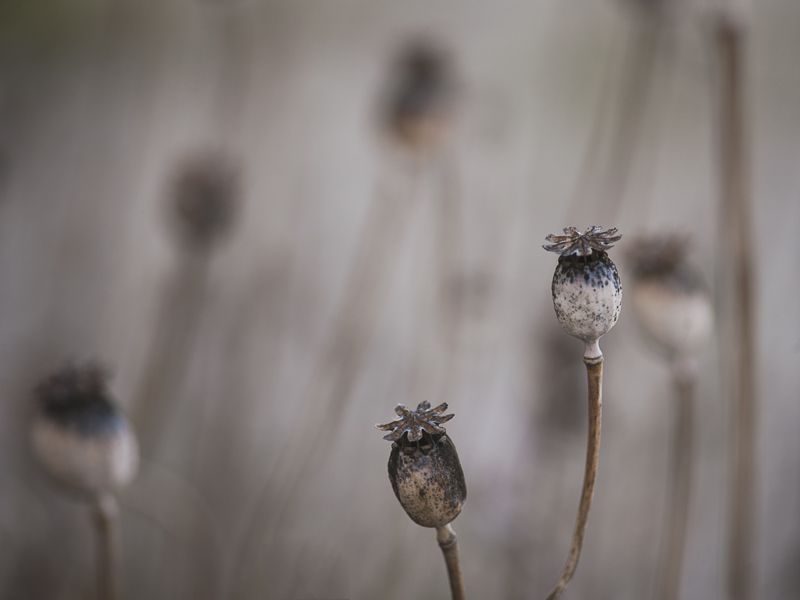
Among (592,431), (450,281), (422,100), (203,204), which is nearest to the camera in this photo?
(592,431)

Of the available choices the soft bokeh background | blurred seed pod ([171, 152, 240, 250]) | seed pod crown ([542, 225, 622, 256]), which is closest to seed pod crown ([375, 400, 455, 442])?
seed pod crown ([542, 225, 622, 256])

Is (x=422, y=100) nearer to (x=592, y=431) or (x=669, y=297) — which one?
(x=669, y=297)

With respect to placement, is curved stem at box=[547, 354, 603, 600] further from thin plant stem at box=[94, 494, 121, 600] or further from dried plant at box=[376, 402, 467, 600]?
thin plant stem at box=[94, 494, 121, 600]

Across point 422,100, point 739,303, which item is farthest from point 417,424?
point 422,100

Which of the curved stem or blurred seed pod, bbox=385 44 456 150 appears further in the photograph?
blurred seed pod, bbox=385 44 456 150

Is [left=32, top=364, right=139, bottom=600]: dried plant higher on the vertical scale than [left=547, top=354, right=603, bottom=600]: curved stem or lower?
lower

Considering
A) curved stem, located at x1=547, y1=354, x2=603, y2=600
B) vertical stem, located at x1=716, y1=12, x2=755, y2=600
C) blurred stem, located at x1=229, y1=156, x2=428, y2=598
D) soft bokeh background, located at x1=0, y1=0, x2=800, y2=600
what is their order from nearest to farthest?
1. curved stem, located at x1=547, y1=354, x2=603, y2=600
2. vertical stem, located at x1=716, y1=12, x2=755, y2=600
3. blurred stem, located at x1=229, y1=156, x2=428, y2=598
4. soft bokeh background, located at x1=0, y1=0, x2=800, y2=600

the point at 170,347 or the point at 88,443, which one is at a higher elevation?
the point at 170,347
